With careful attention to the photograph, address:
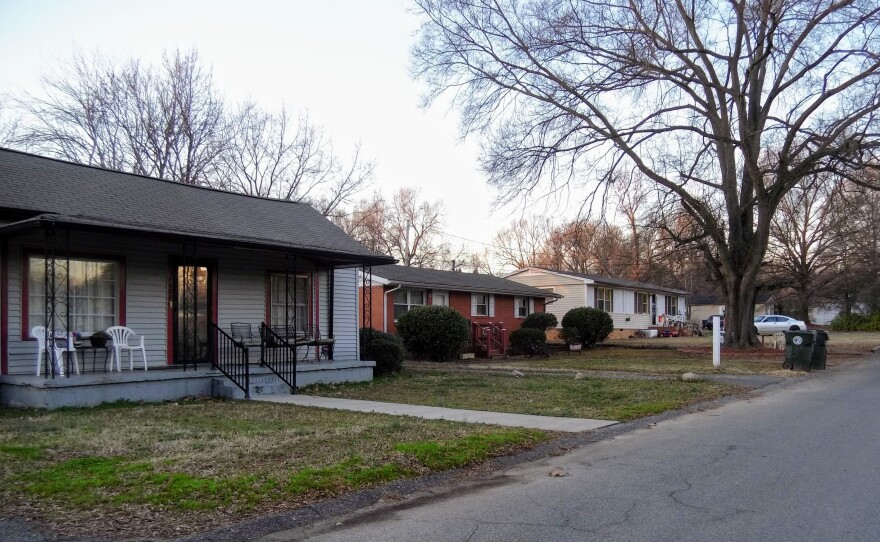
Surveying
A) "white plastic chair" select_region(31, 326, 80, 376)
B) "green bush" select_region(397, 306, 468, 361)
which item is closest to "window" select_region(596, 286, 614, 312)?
"green bush" select_region(397, 306, 468, 361)

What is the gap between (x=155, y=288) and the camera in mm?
13875

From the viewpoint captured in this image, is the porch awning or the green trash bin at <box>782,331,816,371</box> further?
the green trash bin at <box>782,331,816,371</box>

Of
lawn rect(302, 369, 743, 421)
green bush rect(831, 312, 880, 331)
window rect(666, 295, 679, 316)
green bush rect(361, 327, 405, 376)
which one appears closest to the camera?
lawn rect(302, 369, 743, 421)

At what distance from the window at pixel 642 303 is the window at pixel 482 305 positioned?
19.7 meters

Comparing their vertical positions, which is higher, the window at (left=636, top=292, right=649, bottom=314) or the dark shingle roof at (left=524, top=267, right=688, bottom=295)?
the dark shingle roof at (left=524, top=267, right=688, bottom=295)

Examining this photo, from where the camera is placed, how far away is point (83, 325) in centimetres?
1288

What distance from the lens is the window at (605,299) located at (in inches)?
1665

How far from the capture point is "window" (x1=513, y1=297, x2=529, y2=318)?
33.2 meters

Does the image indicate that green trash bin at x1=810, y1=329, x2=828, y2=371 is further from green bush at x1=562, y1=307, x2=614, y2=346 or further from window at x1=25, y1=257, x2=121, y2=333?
window at x1=25, y1=257, x2=121, y2=333

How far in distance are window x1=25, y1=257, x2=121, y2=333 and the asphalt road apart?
9214mm

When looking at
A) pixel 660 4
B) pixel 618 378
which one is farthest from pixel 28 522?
pixel 660 4

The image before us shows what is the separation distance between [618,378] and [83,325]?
12223mm

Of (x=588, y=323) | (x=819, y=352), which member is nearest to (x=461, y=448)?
(x=819, y=352)

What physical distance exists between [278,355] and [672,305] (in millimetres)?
46230
